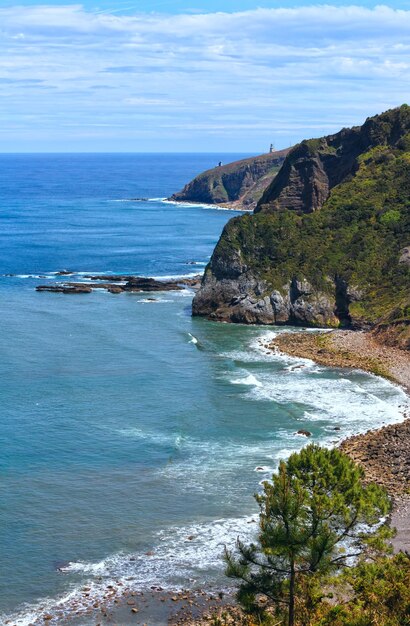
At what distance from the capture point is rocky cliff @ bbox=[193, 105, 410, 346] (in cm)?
9325

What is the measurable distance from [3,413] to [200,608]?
28134 mm

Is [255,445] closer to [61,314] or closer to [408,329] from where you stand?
[408,329]

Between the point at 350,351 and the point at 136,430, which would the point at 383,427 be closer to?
the point at 136,430

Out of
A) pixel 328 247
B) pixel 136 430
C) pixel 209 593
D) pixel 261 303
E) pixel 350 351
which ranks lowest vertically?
pixel 209 593

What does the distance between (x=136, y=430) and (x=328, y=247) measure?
46.7 m

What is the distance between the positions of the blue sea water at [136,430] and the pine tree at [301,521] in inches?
425

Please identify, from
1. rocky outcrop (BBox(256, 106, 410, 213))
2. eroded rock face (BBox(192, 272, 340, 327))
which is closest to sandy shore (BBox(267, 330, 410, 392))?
eroded rock face (BBox(192, 272, 340, 327))

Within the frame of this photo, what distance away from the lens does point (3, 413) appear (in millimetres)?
63344

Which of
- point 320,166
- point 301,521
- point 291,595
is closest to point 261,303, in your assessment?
point 320,166

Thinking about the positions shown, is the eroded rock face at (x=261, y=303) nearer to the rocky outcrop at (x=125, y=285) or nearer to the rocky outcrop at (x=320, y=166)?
the rocky outcrop at (x=125, y=285)

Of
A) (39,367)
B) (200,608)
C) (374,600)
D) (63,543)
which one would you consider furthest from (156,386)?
(374,600)

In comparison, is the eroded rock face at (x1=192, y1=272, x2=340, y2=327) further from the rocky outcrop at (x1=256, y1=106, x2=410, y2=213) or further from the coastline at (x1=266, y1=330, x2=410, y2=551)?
the rocky outcrop at (x1=256, y1=106, x2=410, y2=213)

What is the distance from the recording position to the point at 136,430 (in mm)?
60844

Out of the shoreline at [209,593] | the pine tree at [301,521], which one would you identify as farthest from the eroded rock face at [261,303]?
the pine tree at [301,521]
